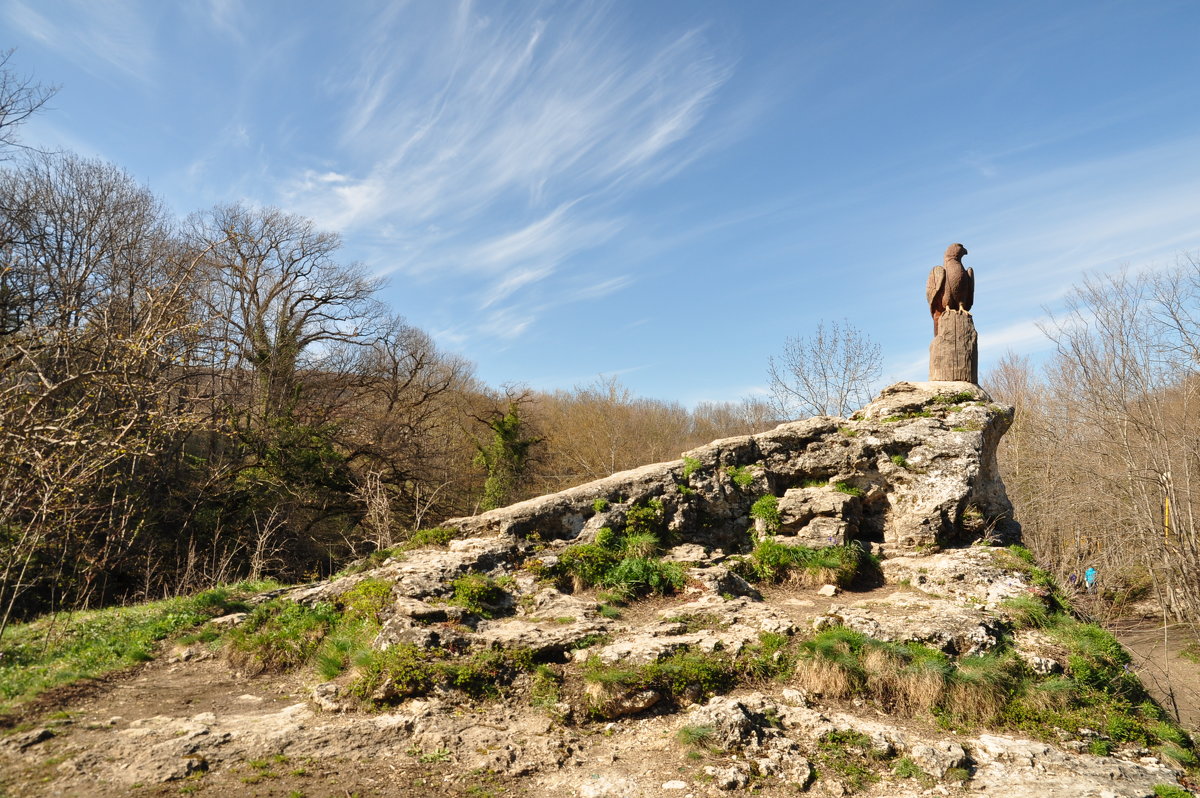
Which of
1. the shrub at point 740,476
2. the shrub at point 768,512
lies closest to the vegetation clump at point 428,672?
the shrub at point 768,512

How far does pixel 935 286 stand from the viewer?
36.2ft

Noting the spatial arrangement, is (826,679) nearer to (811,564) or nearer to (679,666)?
(679,666)

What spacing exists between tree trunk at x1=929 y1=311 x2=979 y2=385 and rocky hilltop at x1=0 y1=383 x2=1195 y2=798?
1479mm

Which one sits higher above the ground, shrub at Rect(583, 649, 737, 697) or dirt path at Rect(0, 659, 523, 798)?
shrub at Rect(583, 649, 737, 697)

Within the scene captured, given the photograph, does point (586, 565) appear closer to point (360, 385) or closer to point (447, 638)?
point (447, 638)

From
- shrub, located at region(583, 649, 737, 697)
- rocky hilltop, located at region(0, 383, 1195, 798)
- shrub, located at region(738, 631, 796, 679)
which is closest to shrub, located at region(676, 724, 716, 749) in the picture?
rocky hilltop, located at region(0, 383, 1195, 798)

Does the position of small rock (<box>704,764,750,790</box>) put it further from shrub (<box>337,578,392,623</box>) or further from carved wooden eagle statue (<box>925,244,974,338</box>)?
carved wooden eagle statue (<box>925,244,974,338</box>)

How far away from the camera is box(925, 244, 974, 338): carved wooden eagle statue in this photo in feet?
35.6

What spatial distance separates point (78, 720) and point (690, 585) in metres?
5.82

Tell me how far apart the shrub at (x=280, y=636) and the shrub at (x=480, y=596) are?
137 cm

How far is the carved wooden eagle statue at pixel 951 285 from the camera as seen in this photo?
1084cm

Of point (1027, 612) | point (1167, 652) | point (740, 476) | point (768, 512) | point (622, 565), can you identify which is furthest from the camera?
point (1167, 652)

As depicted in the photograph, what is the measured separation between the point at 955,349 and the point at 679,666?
7.95m

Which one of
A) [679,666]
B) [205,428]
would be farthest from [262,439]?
[679,666]
